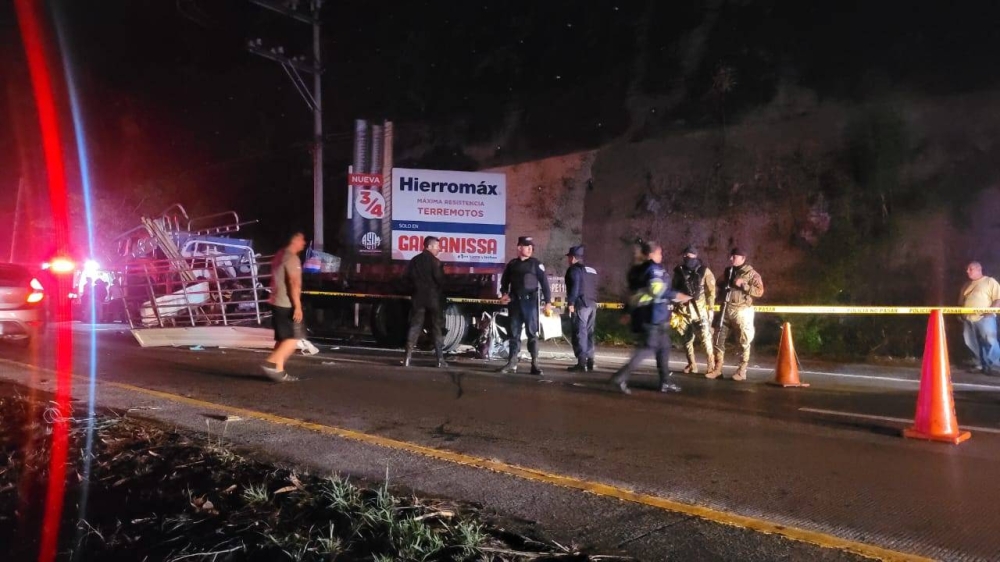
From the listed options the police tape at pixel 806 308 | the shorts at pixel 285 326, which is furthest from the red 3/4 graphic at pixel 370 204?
the shorts at pixel 285 326

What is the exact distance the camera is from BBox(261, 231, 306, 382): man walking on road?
8.34 m

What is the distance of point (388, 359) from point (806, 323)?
745 cm

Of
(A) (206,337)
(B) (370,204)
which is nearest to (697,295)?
(A) (206,337)

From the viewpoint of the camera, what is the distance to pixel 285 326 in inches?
332

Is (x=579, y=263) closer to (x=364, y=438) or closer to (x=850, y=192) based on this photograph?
(x=364, y=438)

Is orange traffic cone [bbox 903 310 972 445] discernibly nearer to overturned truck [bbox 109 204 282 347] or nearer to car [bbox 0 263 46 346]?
overturned truck [bbox 109 204 282 347]

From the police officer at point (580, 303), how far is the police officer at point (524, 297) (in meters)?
0.53

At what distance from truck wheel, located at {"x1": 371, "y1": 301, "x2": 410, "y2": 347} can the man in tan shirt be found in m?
8.52

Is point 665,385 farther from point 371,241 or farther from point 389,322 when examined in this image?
point 371,241

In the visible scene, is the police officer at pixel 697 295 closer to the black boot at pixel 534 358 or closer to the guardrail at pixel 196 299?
the black boot at pixel 534 358

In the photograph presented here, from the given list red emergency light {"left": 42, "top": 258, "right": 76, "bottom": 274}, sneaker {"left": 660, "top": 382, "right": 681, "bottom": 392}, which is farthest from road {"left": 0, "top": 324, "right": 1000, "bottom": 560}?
red emergency light {"left": 42, "top": 258, "right": 76, "bottom": 274}

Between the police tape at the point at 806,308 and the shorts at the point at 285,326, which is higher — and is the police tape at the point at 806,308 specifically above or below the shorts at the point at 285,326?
above

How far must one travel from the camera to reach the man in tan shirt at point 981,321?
10.7m

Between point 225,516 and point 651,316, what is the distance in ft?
16.5
